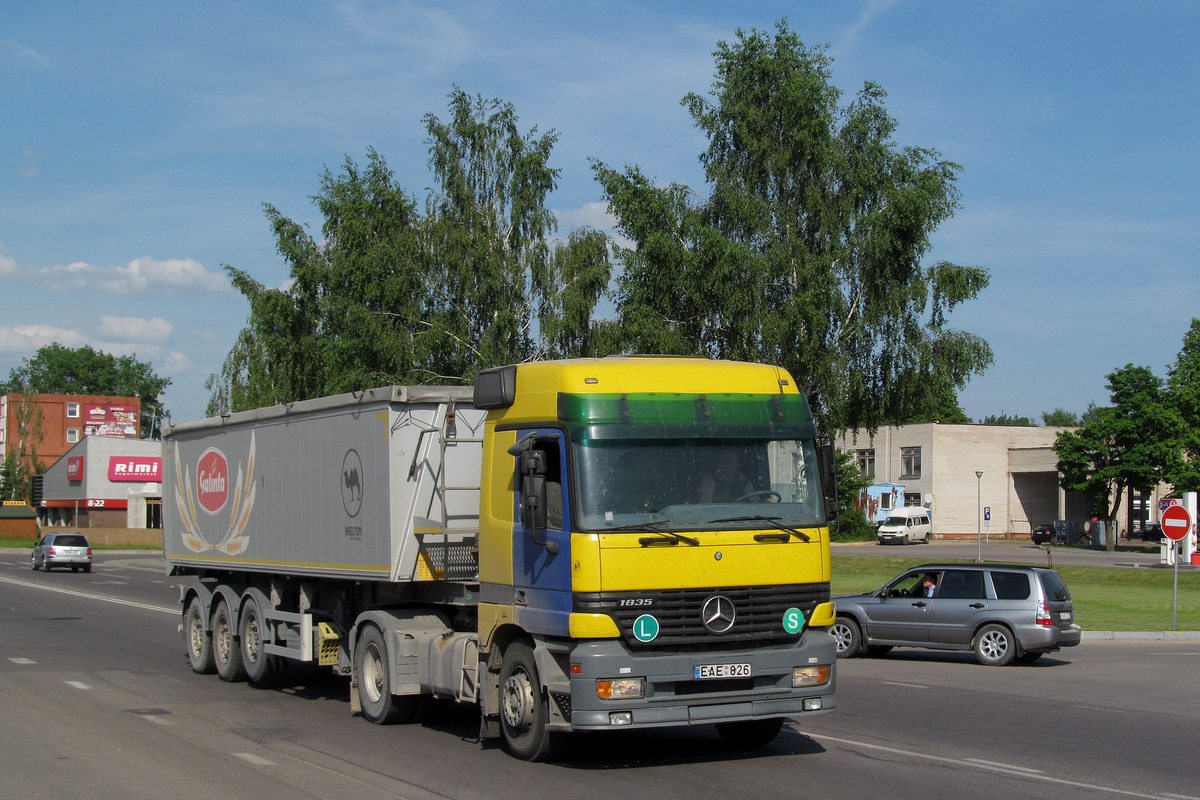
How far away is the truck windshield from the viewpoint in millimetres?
8492

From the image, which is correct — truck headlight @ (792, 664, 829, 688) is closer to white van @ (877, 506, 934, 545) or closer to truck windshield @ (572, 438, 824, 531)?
truck windshield @ (572, 438, 824, 531)

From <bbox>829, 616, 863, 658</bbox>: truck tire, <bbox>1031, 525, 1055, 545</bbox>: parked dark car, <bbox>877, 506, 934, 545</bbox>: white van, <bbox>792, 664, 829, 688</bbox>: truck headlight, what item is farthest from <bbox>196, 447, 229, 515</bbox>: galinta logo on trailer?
<bbox>1031, 525, 1055, 545</bbox>: parked dark car

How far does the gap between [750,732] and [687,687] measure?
1.70m

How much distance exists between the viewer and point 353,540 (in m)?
11.3

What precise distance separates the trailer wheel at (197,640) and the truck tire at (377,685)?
442 cm

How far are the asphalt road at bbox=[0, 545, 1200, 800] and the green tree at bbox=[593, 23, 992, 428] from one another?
1921 cm

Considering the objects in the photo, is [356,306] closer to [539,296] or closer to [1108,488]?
[539,296]

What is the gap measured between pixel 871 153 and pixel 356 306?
16.8 metres

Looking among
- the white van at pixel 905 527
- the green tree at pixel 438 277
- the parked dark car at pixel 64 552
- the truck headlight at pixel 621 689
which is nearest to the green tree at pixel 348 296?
the green tree at pixel 438 277

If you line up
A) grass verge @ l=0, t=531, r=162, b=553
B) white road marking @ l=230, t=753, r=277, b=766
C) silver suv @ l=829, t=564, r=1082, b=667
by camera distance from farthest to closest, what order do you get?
1. grass verge @ l=0, t=531, r=162, b=553
2. silver suv @ l=829, t=564, r=1082, b=667
3. white road marking @ l=230, t=753, r=277, b=766

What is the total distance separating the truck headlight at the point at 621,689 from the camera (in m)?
8.24

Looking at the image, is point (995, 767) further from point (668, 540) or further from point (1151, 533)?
point (1151, 533)

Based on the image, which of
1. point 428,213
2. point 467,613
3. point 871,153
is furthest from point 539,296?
point 467,613

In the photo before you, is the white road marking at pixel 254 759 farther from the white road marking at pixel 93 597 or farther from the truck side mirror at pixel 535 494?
the white road marking at pixel 93 597
